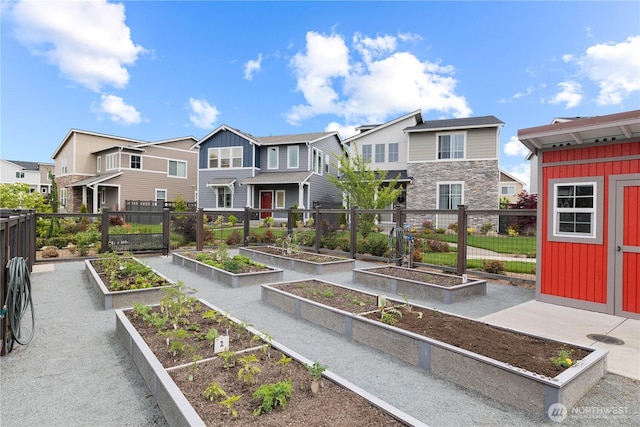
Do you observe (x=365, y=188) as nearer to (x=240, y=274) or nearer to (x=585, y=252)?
(x=240, y=274)

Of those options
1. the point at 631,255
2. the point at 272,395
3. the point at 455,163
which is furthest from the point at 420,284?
the point at 455,163

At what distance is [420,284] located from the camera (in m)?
6.76

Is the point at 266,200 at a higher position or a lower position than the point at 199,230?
higher

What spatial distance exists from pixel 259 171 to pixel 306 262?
17.0 m

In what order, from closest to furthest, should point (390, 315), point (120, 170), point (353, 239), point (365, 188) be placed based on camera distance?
1. point (390, 315)
2. point (353, 239)
3. point (365, 188)
4. point (120, 170)

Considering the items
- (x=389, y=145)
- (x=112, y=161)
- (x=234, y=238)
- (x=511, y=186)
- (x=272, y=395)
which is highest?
(x=389, y=145)

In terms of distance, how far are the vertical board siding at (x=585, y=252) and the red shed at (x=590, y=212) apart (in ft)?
0.04

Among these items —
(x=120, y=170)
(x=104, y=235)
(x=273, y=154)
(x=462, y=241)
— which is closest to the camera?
(x=462, y=241)

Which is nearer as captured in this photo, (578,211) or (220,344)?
(220,344)

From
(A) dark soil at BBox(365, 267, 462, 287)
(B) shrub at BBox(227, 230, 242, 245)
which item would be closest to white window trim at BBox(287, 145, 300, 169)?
(B) shrub at BBox(227, 230, 242, 245)

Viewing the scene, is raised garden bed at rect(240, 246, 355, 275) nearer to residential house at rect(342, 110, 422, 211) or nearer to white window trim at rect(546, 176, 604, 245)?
white window trim at rect(546, 176, 604, 245)

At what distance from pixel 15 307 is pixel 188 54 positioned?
17.1 metres

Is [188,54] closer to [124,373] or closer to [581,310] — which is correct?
[124,373]

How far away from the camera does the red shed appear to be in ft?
17.6
